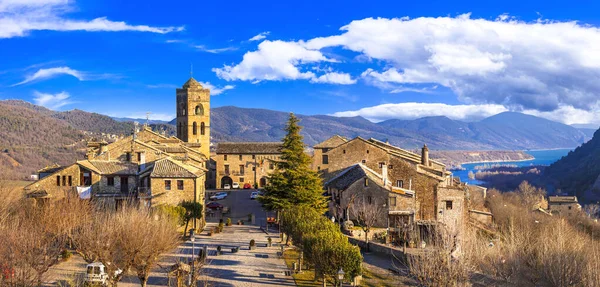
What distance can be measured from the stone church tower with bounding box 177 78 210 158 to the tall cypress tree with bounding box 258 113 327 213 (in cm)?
4944

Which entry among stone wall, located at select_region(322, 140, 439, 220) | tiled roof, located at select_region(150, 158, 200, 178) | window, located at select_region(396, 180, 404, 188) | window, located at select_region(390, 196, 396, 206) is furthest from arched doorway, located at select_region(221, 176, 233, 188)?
window, located at select_region(390, 196, 396, 206)

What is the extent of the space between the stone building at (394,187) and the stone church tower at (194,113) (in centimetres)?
3970

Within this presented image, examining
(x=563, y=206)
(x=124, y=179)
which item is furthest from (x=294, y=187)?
(x=563, y=206)

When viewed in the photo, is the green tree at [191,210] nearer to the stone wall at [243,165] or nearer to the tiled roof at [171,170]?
the tiled roof at [171,170]

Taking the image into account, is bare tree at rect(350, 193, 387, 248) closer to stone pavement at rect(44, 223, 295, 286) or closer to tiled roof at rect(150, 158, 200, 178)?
stone pavement at rect(44, 223, 295, 286)

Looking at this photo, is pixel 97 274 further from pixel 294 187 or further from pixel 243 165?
pixel 243 165

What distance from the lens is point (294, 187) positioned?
56062 millimetres

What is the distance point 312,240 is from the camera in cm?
3678

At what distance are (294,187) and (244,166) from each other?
44195 millimetres

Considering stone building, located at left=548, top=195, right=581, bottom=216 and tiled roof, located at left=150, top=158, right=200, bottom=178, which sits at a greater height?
tiled roof, located at left=150, top=158, right=200, bottom=178

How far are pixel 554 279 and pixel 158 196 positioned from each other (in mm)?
37732

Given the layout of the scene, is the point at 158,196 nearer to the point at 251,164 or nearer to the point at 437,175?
the point at 437,175

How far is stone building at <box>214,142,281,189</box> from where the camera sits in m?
99.0

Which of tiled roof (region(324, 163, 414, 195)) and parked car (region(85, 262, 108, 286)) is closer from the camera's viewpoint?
parked car (region(85, 262, 108, 286))
